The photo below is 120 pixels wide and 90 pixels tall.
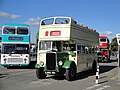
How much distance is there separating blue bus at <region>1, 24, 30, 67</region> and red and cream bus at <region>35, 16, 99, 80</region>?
683cm

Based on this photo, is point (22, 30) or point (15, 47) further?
point (22, 30)

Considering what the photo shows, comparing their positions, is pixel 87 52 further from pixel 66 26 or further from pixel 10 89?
pixel 10 89

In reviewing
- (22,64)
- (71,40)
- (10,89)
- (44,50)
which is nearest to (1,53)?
(22,64)

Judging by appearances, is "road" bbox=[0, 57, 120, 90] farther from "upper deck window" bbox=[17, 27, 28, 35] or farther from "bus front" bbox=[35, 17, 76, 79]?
"upper deck window" bbox=[17, 27, 28, 35]

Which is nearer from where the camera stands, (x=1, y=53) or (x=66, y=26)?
(x=66, y=26)

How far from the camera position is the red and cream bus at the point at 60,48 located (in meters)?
14.3

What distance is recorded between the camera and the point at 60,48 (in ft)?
50.9

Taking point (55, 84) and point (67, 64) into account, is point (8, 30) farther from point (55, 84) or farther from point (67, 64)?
point (55, 84)

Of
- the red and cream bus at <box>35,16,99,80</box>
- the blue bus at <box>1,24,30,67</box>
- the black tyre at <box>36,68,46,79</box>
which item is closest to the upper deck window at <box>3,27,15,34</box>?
the blue bus at <box>1,24,30,67</box>

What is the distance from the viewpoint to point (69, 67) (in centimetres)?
1391

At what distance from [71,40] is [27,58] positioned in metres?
8.43

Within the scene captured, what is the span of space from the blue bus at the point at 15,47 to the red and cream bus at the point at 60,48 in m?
6.83

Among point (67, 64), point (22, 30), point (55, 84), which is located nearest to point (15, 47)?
point (22, 30)

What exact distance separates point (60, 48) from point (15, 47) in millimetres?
7755
